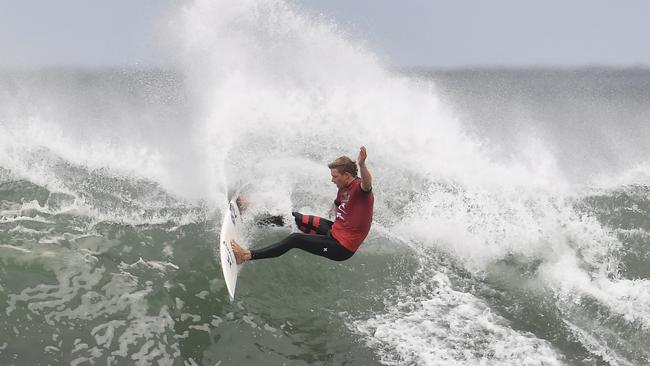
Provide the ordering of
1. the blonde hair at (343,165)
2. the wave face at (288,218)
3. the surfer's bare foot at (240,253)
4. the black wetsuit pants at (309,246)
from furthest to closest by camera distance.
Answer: the surfer's bare foot at (240,253) → the black wetsuit pants at (309,246) → the blonde hair at (343,165) → the wave face at (288,218)

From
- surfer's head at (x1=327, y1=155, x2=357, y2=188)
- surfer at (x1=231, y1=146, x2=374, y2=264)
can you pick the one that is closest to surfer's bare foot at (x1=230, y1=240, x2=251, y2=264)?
surfer at (x1=231, y1=146, x2=374, y2=264)

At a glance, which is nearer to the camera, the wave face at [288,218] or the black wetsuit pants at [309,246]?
the wave face at [288,218]

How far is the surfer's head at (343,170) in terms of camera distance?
7.58m

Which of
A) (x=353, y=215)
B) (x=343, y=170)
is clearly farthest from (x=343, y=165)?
(x=353, y=215)

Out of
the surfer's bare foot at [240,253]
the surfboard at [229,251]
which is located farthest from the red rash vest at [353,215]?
the surfboard at [229,251]

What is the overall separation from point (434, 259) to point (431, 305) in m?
1.65

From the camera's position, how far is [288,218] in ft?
30.8

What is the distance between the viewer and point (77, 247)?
28.5 feet

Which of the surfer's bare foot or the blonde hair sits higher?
the blonde hair

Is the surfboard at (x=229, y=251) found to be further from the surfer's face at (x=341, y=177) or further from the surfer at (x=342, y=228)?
the surfer's face at (x=341, y=177)

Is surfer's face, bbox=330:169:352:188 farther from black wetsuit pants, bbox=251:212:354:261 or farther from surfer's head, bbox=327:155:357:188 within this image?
black wetsuit pants, bbox=251:212:354:261

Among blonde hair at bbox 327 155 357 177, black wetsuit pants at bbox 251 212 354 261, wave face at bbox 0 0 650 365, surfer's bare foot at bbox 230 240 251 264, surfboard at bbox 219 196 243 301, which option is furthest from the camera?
surfer's bare foot at bbox 230 240 251 264

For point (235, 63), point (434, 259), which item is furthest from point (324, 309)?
point (235, 63)

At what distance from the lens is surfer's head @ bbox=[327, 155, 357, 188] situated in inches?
298
